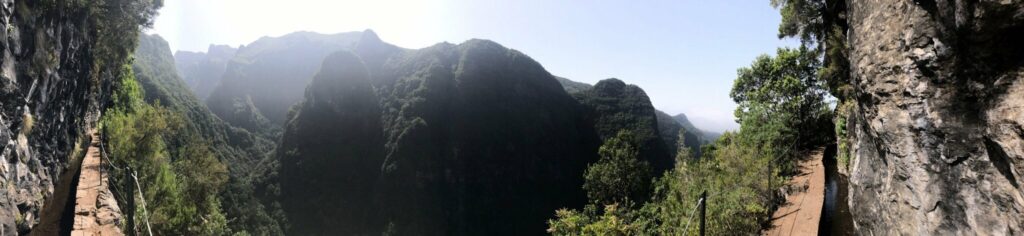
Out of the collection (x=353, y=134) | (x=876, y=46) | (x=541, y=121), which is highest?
(x=876, y=46)

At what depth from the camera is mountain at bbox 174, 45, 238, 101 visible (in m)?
144

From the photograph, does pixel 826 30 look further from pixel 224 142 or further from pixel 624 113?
pixel 224 142

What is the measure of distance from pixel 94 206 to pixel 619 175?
2414 cm

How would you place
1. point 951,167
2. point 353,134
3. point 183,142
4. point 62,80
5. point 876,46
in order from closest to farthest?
point 951,167
point 876,46
point 62,80
point 183,142
point 353,134

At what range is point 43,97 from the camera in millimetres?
14883

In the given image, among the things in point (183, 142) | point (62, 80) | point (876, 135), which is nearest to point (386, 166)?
point (183, 142)

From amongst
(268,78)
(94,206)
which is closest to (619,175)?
(94,206)

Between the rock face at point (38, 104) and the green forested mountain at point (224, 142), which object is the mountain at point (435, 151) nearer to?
the green forested mountain at point (224, 142)

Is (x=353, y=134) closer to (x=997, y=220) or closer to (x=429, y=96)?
(x=429, y=96)

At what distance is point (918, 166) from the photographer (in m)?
7.17

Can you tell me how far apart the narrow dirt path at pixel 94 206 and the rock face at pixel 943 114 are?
757 inches

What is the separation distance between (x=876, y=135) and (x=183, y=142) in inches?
2344

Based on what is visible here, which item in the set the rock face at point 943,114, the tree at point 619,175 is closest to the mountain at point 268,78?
the tree at point 619,175

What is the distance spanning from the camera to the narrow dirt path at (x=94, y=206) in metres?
13.9
